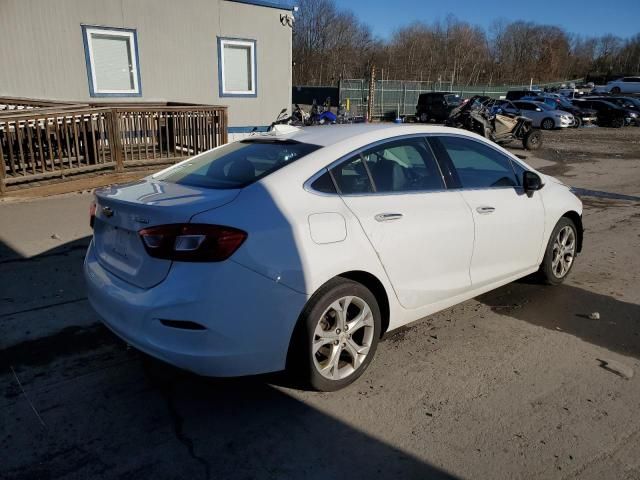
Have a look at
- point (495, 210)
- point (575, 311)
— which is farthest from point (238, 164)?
point (575, 311)

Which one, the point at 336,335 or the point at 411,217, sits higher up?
the point at 411,217

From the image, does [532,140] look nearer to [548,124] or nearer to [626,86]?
[548,124]

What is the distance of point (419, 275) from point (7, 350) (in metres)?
2.93

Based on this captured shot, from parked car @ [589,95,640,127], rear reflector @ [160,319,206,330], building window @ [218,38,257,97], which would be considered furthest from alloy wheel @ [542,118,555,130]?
rear reflector @ [160,319,206,330]

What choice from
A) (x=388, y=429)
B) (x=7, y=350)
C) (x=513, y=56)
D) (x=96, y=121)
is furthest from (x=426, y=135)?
(x=513, y=56)

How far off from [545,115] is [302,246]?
29082 mm

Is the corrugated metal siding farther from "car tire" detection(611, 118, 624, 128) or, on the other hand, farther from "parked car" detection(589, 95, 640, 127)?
"parked car" detection(589, 95, 640, 127)

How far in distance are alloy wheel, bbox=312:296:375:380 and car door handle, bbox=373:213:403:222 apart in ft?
1.68

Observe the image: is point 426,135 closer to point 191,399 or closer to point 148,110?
point 191,399

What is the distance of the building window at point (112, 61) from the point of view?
1105 cm

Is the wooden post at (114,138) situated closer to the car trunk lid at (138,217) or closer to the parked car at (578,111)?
the car trunk lid at (138,217)

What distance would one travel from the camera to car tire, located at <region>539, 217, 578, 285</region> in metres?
4.67

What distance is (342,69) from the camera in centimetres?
6397

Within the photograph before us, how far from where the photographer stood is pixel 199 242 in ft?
8.39
